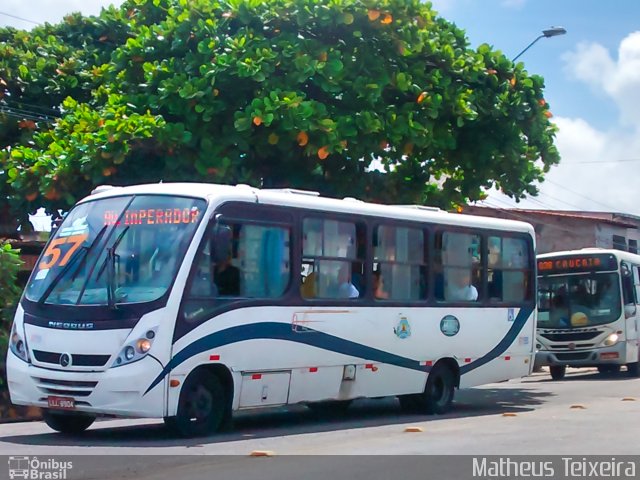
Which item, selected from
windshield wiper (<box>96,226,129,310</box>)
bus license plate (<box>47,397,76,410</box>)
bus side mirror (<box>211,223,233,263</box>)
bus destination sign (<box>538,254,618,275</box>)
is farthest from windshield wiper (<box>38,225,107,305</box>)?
bus destination sign (<box>538,254,618,275</box>)

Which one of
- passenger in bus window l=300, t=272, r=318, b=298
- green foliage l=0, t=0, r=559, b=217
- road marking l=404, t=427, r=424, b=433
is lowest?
road marking l=404, t=427, r=424, b=433

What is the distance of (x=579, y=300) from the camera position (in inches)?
957

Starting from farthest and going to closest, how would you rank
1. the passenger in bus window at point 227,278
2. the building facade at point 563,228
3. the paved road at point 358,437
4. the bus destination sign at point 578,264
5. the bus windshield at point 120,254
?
the building facade at point 563,228 < the bus destination sign at point 578,264 < the passenger in bus window at point 227,278 < the bus windshield at point 120,254 < the paved road at point 358,437

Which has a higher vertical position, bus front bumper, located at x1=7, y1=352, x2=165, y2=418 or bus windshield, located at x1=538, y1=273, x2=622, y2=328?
bus windshield, located at x1=538, y1=273, x2=622, y2=328

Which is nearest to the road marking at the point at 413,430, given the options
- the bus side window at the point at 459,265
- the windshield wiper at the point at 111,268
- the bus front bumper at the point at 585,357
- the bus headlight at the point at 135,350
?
the bus side window at the point at 459,265

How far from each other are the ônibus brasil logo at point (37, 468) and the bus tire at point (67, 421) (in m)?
2.28

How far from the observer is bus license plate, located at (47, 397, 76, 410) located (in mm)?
11000

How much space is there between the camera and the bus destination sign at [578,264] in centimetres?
2420

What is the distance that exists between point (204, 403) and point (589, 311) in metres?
14.6

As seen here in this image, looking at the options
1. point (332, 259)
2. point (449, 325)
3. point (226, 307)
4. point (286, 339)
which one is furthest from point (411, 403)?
point (226, 307)

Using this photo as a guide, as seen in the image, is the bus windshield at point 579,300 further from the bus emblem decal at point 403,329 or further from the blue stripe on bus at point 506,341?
the bus emblem decal at point 403,329

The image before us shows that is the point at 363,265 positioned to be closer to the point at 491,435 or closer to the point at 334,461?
the point at 491,435

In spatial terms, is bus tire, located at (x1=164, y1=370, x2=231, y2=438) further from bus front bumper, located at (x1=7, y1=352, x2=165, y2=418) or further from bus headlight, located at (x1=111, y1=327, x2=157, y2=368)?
bus headlight, located at (x1=111, y1=327, x2=157, y2=368)

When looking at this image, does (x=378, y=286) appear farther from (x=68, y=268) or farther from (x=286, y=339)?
(x=68, y=268)
